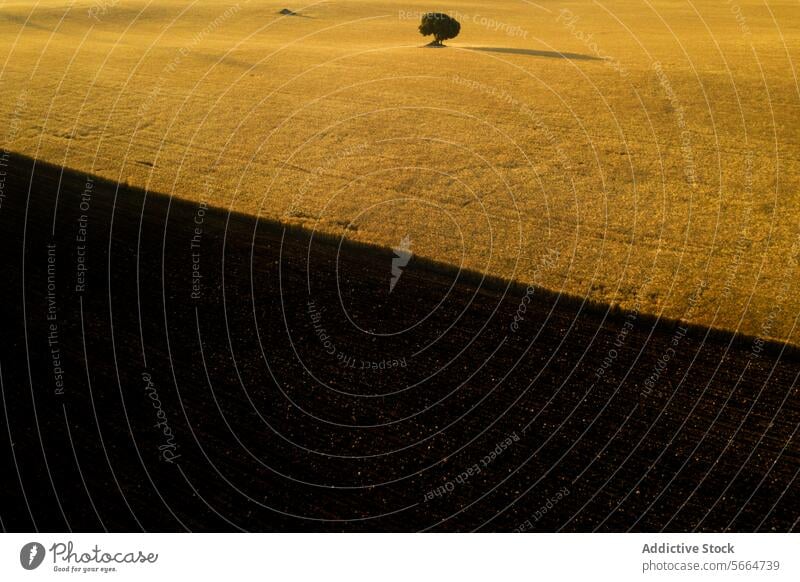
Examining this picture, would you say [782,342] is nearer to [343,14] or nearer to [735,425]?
[735,425]

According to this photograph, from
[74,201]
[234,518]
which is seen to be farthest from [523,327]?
[74,201]

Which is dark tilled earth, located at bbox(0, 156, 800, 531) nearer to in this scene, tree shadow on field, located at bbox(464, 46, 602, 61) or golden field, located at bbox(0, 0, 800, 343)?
golden field, located at bbox(0, 0, 800, 343)

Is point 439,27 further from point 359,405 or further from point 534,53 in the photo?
point 359,405

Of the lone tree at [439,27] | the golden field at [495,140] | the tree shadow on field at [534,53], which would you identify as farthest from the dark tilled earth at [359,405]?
the lone tree at [439,27]

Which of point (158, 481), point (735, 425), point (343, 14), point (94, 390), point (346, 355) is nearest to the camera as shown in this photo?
point (158, 481)

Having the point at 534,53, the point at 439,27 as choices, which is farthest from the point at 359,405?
the point at 439,27

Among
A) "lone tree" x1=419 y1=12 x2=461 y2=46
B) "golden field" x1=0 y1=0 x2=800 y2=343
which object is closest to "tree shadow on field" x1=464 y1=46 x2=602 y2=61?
"golden field" x1=0 y1=0 x2=800 y2=343

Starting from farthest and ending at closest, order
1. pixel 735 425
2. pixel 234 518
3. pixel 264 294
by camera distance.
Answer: pixel 264 294 < pixel 735 425 < pixel 234 518
